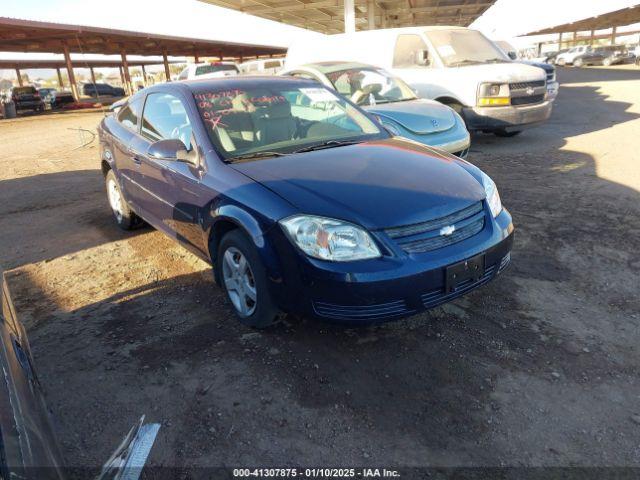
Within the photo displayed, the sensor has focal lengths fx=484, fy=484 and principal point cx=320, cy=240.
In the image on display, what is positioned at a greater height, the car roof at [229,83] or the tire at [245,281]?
the car roof at [229,83]

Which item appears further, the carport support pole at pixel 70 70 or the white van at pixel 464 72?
the carport support pole at pixel 70 70

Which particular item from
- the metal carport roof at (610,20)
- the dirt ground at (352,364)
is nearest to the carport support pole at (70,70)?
the dirt ground at (352,364)

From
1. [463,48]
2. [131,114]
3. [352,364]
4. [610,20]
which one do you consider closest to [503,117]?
[463,48]

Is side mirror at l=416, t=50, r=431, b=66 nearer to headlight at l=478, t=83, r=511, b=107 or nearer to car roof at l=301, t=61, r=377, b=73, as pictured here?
headlight at l=478, t=83, r=511, b=107


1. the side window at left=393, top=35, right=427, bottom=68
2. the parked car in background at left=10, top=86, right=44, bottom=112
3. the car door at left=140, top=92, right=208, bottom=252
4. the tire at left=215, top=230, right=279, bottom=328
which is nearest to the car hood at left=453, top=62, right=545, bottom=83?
the side window at left=393, top=35, right=427, bottom=68

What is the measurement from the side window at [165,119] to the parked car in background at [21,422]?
2022 mm

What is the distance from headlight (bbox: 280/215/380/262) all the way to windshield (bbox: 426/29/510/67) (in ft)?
23.4

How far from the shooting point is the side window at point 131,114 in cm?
468

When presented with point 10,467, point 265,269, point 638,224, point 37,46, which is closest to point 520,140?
point 638,224

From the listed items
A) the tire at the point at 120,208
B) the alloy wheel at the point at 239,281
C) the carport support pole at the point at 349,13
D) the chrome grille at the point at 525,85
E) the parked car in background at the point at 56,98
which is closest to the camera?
the alloy wheel at the point at 239,281

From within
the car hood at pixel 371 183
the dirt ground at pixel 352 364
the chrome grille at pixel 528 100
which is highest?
the car hood at pixel 371 183

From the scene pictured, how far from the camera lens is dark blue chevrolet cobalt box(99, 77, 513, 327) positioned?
2.63 meters

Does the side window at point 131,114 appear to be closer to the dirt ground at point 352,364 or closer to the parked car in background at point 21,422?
the dirt ground at point 352,364

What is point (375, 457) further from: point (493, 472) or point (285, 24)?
point (285, 24)
